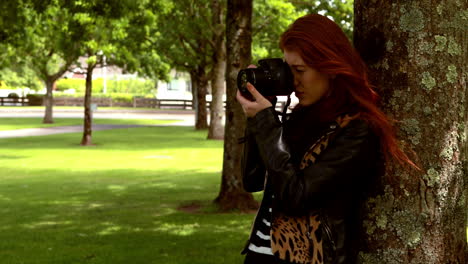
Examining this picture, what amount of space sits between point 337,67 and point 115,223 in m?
8.05

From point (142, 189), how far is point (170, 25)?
52.8 ft

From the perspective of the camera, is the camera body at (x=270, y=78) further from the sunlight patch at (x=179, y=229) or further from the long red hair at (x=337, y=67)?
the sunlight patch at (x=179, y=229)

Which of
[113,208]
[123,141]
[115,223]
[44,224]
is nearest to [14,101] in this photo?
[123,141]

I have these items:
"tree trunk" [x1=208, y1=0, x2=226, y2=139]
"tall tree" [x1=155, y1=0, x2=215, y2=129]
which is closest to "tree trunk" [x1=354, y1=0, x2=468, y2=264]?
"tall tree" [x1=155, y1=0, x2=215, y2=129]

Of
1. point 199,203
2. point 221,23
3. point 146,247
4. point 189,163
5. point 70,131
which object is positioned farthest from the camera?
point 70,131

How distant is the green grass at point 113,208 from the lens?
7812 mm

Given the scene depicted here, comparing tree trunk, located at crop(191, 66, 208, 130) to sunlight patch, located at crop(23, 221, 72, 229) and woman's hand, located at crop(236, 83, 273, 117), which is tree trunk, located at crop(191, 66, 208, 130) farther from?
woman's hand, located at crop(236, 83, 273, 117)

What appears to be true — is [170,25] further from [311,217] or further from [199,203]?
[311,217]

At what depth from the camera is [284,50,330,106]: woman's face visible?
2.36m

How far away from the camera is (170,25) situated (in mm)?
28953

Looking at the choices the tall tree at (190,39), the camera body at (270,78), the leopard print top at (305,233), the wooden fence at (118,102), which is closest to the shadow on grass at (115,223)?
the leopard print top at (305,233)

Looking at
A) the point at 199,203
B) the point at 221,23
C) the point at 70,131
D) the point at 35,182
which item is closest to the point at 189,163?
the point at 35,182

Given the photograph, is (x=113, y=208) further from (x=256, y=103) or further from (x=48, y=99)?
(x=48, y=99)

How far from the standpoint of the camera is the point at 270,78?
2.39 m
